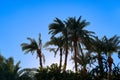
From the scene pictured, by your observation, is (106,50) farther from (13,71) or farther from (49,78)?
(13,71)

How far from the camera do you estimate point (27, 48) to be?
6469 centimetres

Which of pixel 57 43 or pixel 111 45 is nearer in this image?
pixel 111 45

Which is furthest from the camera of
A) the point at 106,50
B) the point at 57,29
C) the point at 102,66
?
the point at 57,29

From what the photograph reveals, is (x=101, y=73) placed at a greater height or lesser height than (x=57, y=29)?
lesser

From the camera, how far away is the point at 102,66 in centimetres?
4428

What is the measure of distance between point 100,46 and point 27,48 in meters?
14.4

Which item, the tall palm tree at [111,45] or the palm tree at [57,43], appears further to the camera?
the palm tree at [57,43]

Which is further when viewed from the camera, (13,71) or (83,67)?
(83,67)

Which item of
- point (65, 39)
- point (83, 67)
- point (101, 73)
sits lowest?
point (101, 73)

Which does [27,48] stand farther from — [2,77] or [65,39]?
[2,77]

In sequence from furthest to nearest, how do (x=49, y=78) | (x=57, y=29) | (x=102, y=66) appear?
(x=57, y=29), (x=49, y=78), (x=102, y=66)

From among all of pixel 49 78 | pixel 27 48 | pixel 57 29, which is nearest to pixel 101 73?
pixel 49 78

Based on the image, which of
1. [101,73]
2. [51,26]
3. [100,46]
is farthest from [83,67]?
[101,73]

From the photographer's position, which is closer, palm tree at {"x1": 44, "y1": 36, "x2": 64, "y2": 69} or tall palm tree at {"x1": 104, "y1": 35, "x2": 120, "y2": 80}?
tall palm tree at {"x1": 104, "y1": 35, "x2": 120, "y2": 80}
